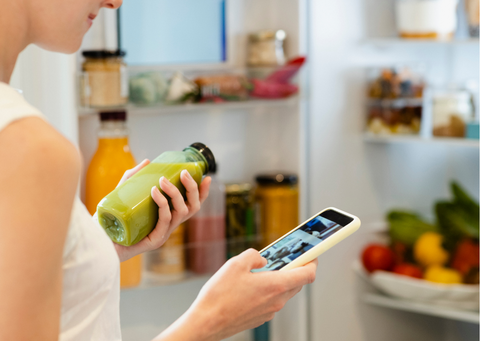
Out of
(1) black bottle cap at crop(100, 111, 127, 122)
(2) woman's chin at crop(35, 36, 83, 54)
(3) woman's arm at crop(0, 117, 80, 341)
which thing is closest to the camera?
(3) woman's arm at crop(0, 117, 80, 341)

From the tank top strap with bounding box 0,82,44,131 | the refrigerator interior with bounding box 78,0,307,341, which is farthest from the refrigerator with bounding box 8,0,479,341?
the tank top strap with bounding box 0,82,44,131

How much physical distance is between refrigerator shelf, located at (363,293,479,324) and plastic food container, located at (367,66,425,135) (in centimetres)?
45

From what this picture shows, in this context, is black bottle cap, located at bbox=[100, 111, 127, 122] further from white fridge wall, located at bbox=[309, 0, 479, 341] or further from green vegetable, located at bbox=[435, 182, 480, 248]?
green vegetable, located at bbox=[435, 182, 480, 248]

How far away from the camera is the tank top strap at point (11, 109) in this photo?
375 millimetres

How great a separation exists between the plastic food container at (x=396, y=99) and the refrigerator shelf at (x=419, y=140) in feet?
0.07

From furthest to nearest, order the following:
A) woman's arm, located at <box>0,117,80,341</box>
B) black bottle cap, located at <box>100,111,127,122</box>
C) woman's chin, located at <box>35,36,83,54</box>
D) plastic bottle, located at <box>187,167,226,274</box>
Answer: plastic bottle, located at <box>187,167,226,274</box> → black bottle cap, located at <box>100,111,127,122</box> → woman's chin, located at <box>35,36,83,54</box> → woman's arm, located at <box>0,117,80,341</box>

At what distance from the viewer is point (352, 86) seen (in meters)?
1.47

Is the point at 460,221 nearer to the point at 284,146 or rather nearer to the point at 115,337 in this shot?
the point at 284,146

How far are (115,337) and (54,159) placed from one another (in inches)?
9.6

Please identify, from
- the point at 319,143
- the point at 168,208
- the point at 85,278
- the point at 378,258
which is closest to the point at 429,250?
the point at 378,258

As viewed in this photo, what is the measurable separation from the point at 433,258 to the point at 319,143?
1.40 ft

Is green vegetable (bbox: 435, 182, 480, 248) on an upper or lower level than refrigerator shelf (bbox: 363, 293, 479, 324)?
upper

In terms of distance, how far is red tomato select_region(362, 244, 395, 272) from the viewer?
4.80 feet

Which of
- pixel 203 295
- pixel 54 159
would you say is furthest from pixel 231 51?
pixel 54 159
